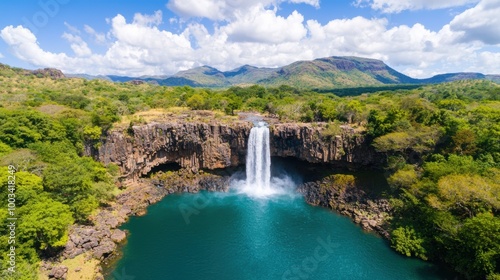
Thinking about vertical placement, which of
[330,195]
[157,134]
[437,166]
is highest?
[157,134]

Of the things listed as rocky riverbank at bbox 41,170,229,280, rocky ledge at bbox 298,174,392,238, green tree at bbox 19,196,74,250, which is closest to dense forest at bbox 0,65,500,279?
green tree at bbox 19,196,74,250

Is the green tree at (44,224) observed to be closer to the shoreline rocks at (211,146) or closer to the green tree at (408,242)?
the shoreline rocks at (211,146)

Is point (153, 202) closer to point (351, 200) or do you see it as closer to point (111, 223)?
point (111, 223)

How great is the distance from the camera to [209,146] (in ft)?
152

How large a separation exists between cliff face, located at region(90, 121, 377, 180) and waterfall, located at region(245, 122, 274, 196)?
105cm

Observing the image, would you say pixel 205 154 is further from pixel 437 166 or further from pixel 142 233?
pixel 437 166

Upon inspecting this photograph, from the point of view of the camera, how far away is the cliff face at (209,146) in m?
42.4

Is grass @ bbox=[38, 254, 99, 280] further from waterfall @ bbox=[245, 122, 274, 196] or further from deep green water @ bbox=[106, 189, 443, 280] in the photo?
waterfall @ bbox=[245, 122, 274, 196]

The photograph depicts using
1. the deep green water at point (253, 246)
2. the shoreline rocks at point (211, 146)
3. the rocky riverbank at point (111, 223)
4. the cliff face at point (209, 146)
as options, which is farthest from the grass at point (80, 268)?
the cliff face at point (209, 146)

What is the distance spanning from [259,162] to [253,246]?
17.4 m

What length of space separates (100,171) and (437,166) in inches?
1531

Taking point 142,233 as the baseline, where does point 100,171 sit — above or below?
above

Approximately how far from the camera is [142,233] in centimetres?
3316

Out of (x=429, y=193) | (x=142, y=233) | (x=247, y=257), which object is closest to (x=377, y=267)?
(x=429, y=193)
